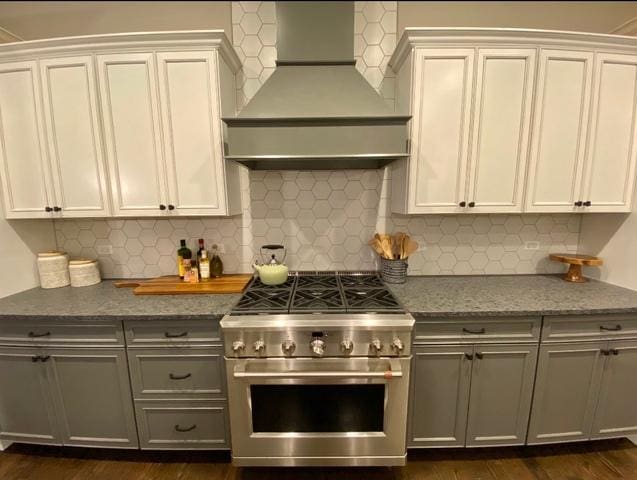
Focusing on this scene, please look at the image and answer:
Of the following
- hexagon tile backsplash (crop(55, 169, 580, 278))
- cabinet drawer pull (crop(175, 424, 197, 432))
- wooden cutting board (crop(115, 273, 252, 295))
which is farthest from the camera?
hexagon tile backsplash (crop(55, 169, 580, 278))

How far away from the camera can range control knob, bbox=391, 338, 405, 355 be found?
1459 millimetres

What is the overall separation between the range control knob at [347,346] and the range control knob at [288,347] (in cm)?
26

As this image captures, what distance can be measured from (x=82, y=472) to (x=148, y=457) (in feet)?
1.19

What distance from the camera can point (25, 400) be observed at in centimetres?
170

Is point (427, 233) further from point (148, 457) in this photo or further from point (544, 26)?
point (148, 457)

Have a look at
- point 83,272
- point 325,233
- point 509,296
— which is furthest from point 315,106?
point 83,272

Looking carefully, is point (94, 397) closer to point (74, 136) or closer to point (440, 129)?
point (74, 136)

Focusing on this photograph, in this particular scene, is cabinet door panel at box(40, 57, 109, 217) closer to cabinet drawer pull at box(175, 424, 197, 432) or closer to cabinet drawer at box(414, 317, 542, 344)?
cabinet drawer pull at box(175, 424, 197, 432)

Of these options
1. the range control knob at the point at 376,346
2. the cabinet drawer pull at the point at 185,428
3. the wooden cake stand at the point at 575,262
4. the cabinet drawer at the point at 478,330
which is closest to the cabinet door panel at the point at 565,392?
the cabinet drawer at the point at 478,330

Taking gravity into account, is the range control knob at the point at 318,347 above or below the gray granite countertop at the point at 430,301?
below

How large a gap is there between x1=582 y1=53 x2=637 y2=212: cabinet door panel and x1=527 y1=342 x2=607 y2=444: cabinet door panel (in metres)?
0.96

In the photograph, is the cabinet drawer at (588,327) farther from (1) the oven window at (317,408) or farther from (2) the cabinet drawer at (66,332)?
(2) the cabinet drawer at (66,332)

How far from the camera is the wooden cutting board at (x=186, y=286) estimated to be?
187 centimetres

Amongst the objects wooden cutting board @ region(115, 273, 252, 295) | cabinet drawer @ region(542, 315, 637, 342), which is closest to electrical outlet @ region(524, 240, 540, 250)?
cabinet drawer @ region(542, 315, 637, 342)
